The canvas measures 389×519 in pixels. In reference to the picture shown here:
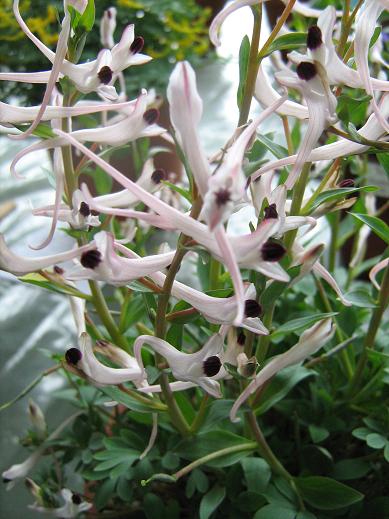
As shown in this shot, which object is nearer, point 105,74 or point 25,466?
point 105,74

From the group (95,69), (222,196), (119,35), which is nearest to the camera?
(222,196)

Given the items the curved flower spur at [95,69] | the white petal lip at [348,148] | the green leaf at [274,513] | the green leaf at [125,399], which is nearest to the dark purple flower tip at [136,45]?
the curved flower spur at [95,69]

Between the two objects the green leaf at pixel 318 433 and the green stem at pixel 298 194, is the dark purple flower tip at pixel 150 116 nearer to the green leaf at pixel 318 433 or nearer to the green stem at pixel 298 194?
the green stem at pixel 298 194

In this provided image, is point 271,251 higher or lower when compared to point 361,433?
higher

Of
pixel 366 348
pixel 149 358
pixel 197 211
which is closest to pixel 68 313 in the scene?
pixel 149 358

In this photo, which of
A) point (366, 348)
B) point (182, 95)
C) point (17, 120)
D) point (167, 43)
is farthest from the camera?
point (167, 43)

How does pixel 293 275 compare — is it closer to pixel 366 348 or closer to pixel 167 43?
pixel 366 348

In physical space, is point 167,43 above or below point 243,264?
above

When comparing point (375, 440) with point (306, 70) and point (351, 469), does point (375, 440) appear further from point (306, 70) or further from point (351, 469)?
point (306, 70)

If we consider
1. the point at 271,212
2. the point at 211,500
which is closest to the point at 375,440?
the point at 211,500
